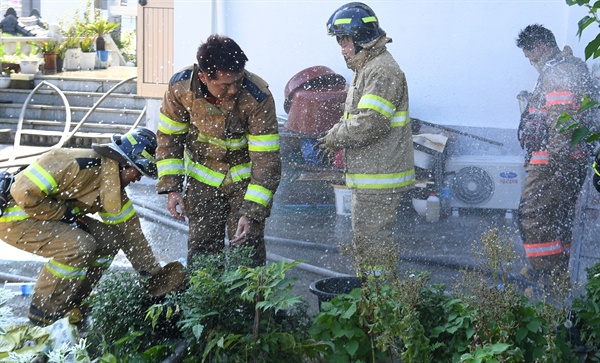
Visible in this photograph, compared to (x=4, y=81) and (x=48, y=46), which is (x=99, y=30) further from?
(x=4, y=81)

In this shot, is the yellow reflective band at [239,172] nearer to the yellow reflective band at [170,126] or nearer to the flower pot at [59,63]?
the yellow reflective band at [170,126]

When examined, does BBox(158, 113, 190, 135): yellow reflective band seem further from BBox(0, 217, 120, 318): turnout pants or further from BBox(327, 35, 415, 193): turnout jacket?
BBox(327, 35, 415, 193): turnout jacket

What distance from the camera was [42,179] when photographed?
4.99 m

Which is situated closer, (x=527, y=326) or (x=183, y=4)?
(x=527, y=326)

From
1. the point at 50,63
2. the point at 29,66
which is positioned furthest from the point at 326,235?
the point at 50,63

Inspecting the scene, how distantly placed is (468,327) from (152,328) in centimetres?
146

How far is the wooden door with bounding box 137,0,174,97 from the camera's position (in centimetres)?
980

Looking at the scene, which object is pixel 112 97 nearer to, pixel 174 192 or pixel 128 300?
pixel 174 192

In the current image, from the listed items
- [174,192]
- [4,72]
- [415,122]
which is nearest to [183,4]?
[415,122]

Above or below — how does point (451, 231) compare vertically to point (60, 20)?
below

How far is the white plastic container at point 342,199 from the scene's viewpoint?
8266 mm

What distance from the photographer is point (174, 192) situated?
5.00 m

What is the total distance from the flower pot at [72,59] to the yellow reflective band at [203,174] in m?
11.3

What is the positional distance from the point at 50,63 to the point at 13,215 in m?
10.5
